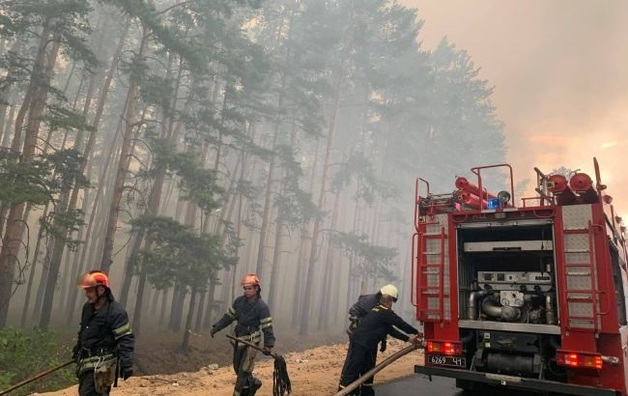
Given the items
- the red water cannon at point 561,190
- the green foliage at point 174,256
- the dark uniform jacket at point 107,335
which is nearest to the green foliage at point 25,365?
the green foliage at point 174,256

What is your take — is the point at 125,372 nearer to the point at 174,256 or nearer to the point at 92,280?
the point at 92,280

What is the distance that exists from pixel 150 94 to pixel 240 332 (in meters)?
11.7

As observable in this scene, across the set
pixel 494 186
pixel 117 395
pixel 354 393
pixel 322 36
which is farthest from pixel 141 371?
pixel 494 186

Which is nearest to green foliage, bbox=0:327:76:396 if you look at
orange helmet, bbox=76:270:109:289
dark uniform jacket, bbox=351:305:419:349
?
orange helmet, bbox=76:270:109:289

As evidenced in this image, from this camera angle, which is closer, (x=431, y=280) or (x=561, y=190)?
(x=561, y=190)

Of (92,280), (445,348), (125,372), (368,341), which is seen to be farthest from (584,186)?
(92,280)

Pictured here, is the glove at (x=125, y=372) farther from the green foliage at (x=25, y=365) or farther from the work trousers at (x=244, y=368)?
the green foliage at (x=25, y=365)

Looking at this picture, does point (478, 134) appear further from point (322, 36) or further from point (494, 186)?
point (322, 36)

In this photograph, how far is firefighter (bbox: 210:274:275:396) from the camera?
687 cm

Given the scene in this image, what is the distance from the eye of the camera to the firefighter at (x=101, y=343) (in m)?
4.81

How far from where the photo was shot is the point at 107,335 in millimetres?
4941

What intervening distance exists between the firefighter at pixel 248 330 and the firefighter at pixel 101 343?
217 centimetres

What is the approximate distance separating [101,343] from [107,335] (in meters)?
0.10

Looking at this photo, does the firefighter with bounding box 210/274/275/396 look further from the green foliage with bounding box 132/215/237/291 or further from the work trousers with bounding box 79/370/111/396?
the green foliage with bounding box 132/215/237/291
